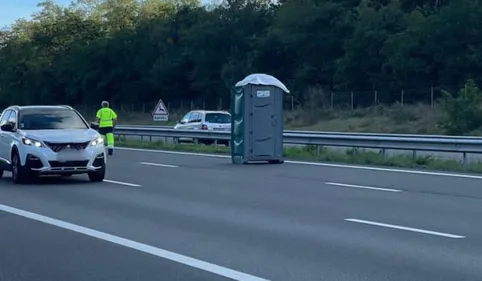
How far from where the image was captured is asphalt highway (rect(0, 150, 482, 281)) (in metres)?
9.67

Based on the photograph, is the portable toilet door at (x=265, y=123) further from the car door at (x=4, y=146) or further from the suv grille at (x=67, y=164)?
the suv grille at (x=67, y=164)

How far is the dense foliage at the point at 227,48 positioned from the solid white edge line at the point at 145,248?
4282cm

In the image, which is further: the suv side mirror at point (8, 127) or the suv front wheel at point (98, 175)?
the suv side mirror at point (8, 127)

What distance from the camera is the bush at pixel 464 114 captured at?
39.9m

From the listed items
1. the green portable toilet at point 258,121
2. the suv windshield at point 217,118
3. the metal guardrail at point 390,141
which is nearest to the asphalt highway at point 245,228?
the metal guardrail at point 390,141

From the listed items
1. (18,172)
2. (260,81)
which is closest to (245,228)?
(18,172)

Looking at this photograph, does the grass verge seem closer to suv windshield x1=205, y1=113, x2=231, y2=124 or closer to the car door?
suv windshield x1=205, y1=113, x2=231, y2=124

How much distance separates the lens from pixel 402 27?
6200 centimetres

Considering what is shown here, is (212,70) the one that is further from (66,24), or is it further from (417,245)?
(417,245)

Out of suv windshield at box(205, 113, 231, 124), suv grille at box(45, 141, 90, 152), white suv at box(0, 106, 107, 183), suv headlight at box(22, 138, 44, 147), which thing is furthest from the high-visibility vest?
suv grille at box(45, 141, 90, 152)

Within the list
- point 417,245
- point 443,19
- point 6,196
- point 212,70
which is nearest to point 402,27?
point 443,19

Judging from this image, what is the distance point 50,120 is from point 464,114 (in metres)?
23.8

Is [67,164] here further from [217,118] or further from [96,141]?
[217,118]

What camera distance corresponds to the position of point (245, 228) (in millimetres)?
12617
